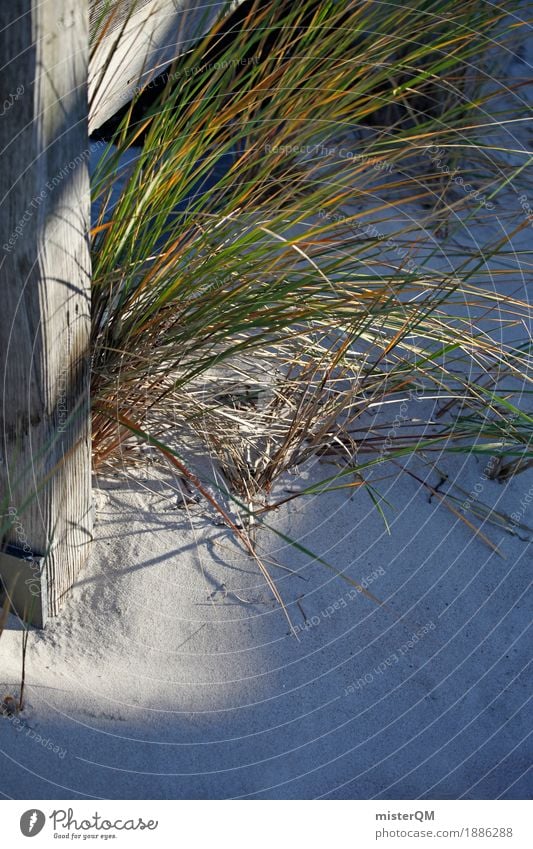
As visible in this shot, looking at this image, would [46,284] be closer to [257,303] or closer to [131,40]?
[257,303]

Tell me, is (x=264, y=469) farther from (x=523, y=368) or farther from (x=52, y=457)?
(x=523, y=368)

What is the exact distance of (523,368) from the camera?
2307 mm

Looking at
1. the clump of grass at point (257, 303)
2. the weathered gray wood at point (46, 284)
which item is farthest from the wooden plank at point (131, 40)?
the weathered gray wood at point (46, 284)

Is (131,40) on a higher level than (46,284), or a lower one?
higher

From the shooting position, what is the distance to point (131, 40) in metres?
1.81

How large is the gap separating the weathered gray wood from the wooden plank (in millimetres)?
338

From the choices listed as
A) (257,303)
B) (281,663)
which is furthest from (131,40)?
(281,663)

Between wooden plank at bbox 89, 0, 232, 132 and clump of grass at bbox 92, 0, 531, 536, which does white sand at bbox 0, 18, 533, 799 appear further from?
wooden plank at bbox 89, 0, 232, 132

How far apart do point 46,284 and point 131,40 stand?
74 centimetres

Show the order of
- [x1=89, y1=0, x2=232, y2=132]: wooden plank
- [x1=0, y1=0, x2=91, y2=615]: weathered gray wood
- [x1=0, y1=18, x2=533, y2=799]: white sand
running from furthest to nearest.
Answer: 1. [x1=89, y1=0, x2=232, y2=132]: wooden plank
2. [x1=0, y1=18, x2=533, y2=799]: white sand
3. [x1=0, y1=0, x2=91, y2=615]: weathered gray wood

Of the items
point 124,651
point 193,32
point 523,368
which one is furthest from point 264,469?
point 193,32

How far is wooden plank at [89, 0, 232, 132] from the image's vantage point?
165 cm

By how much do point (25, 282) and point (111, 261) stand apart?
0.38 m

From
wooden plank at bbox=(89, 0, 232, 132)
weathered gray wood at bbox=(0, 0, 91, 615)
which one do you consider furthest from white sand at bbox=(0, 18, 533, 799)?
wooden plank at bbox=(89, 0, 232, 132)
